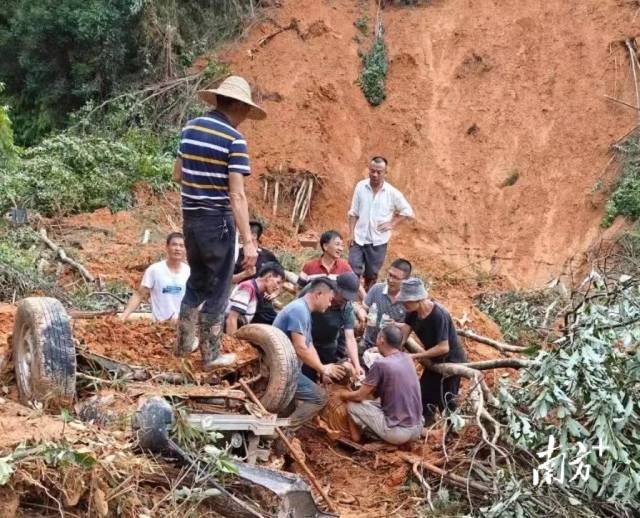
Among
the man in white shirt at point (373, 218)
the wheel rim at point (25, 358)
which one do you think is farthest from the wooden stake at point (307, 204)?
the wheel rim at point (25, 358)

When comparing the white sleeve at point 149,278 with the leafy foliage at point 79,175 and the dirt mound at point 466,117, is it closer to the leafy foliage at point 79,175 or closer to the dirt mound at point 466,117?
the leafy foliage at point 79,175

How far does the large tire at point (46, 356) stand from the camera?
16.8 ft

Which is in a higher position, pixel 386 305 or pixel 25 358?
pixel 25 358

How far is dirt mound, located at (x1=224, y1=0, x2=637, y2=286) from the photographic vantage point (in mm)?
15562

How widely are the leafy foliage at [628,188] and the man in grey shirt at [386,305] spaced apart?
7.10 metres

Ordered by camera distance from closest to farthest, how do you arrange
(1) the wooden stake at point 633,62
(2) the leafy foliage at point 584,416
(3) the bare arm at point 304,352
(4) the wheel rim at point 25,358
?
1. (4) the wheel rim at point 25,358
2. (2) the leafy foliage at point 584,416
3. (3) the bare arm at point 304,352
4. (1) the wooden stake at point 633,62

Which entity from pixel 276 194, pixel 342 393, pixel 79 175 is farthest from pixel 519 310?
pixel 79 175

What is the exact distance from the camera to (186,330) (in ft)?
20.4

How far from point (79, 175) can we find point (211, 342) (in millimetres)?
9715

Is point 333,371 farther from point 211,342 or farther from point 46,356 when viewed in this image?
point 46,356

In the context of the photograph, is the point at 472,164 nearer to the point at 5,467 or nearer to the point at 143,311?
the point at 143,311

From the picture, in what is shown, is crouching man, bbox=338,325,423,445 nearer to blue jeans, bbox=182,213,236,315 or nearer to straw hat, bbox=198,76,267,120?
blue jeans, bbox=182,213,236,315

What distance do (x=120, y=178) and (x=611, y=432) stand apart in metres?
11.1

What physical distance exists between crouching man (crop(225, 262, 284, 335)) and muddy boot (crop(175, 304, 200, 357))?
99cm
